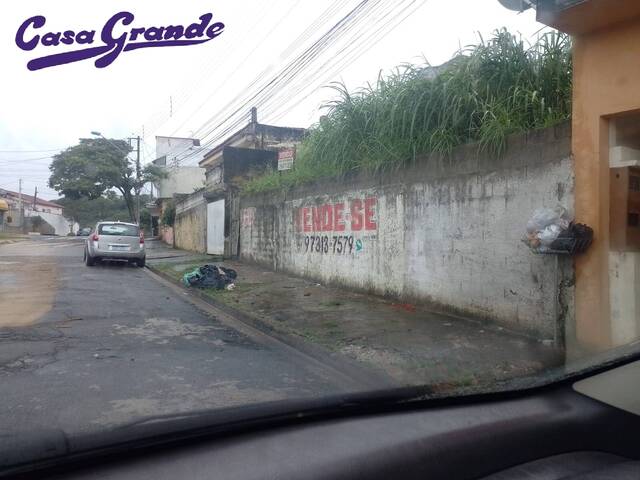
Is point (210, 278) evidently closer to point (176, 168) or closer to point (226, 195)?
point (226, 195)

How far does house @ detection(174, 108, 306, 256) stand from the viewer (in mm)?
17734

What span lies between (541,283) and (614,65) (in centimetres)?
234

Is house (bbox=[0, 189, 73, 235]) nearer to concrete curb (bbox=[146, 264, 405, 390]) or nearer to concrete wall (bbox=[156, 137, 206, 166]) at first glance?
concrete wall (bbox=[156, 137, 206, 166])

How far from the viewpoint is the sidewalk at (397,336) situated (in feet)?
16.7

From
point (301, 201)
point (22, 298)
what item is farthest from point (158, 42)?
point (22, 298)

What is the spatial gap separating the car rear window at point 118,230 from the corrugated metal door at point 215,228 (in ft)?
9.05

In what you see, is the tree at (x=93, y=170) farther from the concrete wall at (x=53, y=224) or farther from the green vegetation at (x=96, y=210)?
the concrete wall at (x=53, y=224)

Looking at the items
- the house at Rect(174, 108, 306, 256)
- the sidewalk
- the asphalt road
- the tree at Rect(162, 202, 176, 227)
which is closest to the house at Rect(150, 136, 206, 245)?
the tree at Rect(162, 202, 176, 227)

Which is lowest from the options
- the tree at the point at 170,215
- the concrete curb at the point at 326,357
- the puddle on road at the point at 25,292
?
the concrete curb at the point at 326,357

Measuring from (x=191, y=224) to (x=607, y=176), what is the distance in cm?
2086

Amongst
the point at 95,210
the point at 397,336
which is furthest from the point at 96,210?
the point at 397,336

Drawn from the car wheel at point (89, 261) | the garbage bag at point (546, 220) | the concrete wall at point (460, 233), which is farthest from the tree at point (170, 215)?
the garbage bag at point (546, 220)

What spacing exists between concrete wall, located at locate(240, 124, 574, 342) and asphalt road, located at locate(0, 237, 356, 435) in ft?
7.92

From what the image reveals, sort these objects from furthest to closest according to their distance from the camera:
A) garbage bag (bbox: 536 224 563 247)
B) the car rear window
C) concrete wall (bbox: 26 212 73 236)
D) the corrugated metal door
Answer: concrete wall (bbox: 26 212 73 236) → the corrugated metal door → the car rear window → garbage bag (bbox: 536 224 563 247)
